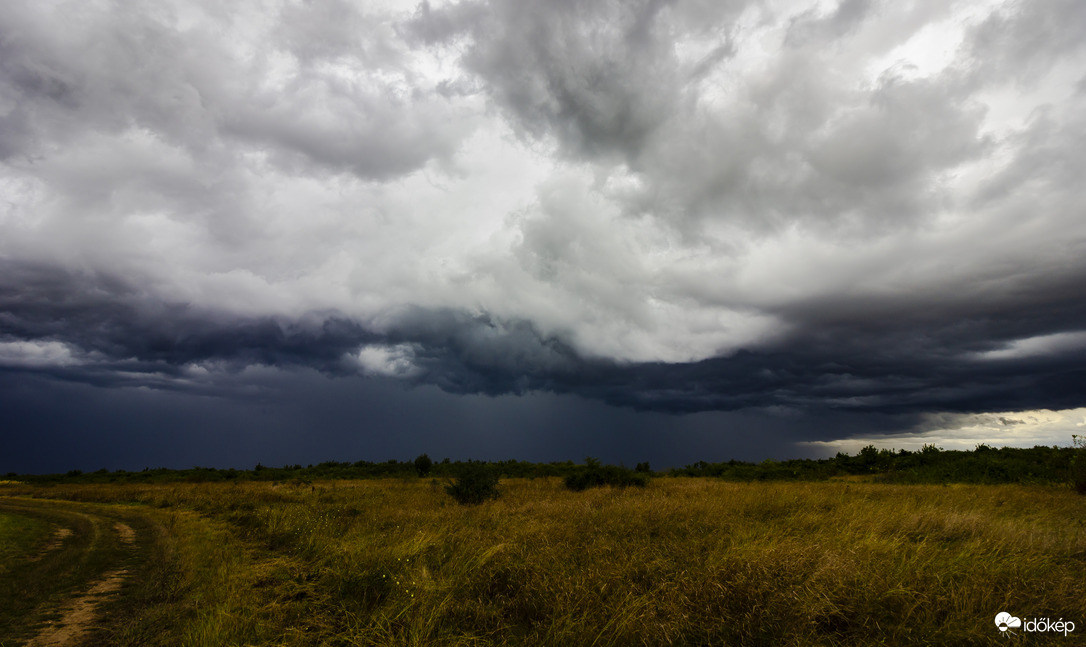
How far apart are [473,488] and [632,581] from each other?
13.9 metres

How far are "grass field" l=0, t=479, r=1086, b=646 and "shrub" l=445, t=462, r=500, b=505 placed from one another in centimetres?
717

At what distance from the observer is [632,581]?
23.8 feet

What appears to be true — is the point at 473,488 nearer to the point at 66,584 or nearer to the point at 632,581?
the point at 66,584

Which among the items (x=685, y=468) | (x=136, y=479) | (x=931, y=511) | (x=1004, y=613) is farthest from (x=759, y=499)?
(x=136, y=479)

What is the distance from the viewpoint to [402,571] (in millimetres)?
8117

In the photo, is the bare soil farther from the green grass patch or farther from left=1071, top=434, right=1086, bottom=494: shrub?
left=1071, top=434, right=1086, bottom=494: shrub

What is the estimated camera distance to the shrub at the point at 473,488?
19.6 m

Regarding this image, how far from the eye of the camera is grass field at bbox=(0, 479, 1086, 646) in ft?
17.9

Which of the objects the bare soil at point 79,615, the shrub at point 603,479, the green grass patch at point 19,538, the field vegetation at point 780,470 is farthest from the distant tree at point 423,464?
the bare soil at point 79,615

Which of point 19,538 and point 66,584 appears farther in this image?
point 19,538

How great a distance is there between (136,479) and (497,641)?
181ft

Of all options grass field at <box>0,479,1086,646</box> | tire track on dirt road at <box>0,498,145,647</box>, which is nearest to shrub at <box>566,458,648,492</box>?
grass field at <box>0,479,1086,646</box>

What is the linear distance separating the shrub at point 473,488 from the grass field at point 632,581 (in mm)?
7166

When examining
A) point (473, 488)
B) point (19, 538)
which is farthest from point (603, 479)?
point (19, 538)
